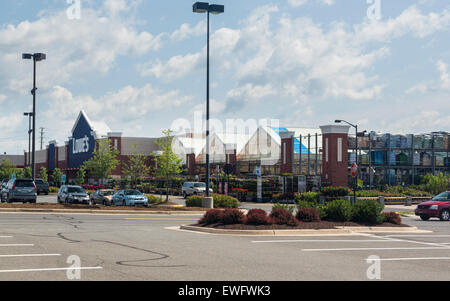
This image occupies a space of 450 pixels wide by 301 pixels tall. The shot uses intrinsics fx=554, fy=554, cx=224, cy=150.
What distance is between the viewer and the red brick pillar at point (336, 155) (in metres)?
54.5

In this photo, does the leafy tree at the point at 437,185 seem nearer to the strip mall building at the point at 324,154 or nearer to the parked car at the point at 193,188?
the strip mall building at the point at 324,154

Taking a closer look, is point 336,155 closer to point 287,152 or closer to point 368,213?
point 287,152

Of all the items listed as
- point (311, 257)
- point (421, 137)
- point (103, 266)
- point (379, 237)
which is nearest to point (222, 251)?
point (311, 257)

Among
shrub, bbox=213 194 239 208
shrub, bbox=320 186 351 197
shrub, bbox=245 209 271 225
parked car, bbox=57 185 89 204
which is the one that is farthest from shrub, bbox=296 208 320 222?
shrub, bbox=320 186 351 197

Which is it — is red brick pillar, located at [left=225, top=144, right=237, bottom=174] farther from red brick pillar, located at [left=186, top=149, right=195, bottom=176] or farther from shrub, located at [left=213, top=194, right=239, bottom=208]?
shrub, located at [left=213, top=194, right=239, bottom=208]

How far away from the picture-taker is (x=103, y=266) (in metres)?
11.0

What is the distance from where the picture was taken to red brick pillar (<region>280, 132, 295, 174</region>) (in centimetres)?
6066

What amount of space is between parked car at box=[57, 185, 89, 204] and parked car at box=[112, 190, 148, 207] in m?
2.10

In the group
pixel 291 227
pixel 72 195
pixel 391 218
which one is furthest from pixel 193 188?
pixel 291 227

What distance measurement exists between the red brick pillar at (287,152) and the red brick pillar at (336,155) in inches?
242

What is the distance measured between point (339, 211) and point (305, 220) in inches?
68.4

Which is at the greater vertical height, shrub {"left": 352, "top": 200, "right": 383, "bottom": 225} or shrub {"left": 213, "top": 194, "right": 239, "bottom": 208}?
shrub {"left": 352, "top": 200, "right": 383, "bottom": 225}

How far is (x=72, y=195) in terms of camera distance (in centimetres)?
3706
